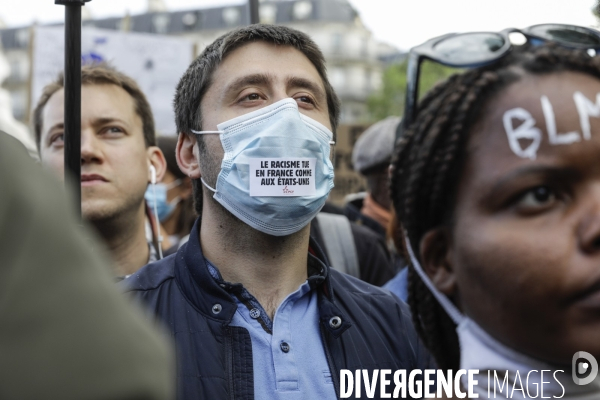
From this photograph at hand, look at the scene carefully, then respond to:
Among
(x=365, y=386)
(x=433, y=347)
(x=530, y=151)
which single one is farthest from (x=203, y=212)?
(x=530, y=151)

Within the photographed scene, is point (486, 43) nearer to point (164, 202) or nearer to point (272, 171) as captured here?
point (272, 171)

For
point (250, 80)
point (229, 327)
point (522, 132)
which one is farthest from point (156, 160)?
point (522, 132)

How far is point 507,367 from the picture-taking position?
1.46 metres

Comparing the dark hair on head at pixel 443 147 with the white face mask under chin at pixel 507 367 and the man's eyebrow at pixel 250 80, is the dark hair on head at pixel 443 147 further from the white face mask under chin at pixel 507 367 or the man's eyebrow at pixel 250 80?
the man's eyebrow at pixel 250 80

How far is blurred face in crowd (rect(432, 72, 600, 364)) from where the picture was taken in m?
1.32

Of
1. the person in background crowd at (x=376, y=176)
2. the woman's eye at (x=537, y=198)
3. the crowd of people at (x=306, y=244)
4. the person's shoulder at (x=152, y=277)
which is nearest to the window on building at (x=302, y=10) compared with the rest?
the person in background crowd at (x=376, y=176)

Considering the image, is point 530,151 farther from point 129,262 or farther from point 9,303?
point 129,262

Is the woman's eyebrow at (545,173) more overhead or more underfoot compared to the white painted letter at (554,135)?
more underfoot

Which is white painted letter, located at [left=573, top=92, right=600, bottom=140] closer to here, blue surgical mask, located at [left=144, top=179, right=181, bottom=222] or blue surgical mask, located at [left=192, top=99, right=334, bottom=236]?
blue surgical mask, located at [left=192, top=99, right=334, bottom=236]

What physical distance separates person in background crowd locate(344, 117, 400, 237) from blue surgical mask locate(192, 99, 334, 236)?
2468mm

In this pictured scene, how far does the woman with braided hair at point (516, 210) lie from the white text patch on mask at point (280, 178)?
125cm

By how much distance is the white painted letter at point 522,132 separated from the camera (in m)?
1.40

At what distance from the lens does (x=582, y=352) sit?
A: 1349mm

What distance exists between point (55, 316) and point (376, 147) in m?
4.90
